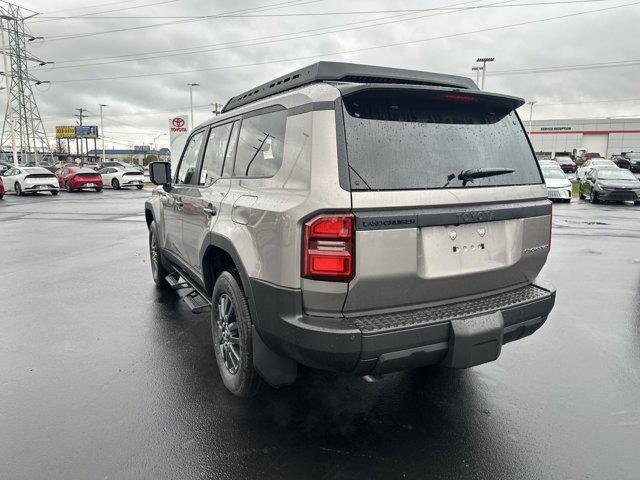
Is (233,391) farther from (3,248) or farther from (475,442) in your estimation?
(3,248)

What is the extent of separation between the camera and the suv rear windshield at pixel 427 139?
2.49 m

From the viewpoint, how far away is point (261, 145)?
304 cm

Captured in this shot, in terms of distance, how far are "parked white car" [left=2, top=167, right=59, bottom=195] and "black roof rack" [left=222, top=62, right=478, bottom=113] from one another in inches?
980

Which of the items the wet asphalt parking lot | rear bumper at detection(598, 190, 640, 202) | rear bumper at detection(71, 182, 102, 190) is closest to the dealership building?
rear bumper at detection(598, 190, 640, 202)

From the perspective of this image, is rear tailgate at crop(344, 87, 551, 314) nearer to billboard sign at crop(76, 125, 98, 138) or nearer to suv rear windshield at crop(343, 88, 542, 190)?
suv rear windshield at crop(343, 88, 542, 190)

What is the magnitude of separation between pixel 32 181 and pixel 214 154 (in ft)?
80.7

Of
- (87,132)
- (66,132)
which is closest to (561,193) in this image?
(87,132)

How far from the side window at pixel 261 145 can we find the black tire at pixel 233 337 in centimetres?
74

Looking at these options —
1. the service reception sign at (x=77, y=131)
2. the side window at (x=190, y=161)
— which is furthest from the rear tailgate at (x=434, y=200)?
the service reception sign at (x=77, y=131)

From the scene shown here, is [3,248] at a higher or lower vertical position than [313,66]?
lower

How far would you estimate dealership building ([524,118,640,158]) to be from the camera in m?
85.6

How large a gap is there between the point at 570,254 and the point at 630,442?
649cm

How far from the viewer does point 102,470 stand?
98.3 inches

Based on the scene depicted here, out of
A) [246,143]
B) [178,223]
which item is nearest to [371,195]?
[246,143]
